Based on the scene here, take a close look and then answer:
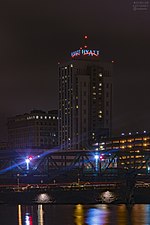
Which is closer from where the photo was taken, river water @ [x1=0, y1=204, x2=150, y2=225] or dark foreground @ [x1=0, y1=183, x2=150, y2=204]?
river water @ [x1=0, y1=204, x2=150, y2=225]

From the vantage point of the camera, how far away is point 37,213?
118688mm

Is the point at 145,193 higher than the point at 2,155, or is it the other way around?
the point at 2,155

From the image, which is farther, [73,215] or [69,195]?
[69,195]

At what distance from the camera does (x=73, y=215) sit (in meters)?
114

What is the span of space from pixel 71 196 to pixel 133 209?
2566cm

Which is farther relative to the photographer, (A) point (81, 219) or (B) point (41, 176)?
(B) point (41, 176)

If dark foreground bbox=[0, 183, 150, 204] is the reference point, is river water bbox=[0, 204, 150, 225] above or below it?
below

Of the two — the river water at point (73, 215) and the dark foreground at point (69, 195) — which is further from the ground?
the dark foreground at point (69, 195)

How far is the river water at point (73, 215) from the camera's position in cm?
10400

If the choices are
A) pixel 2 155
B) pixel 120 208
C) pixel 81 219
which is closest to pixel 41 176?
pixel 2 155

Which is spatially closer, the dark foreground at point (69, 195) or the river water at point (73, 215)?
the river water at point (73, 215)

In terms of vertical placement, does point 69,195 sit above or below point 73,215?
above

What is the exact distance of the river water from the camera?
104 meters

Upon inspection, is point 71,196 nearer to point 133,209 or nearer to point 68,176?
point 68,176
